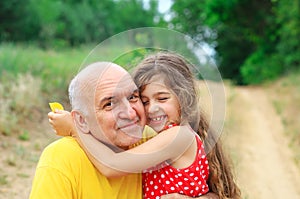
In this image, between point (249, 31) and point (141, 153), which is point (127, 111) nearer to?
point (141, 153)

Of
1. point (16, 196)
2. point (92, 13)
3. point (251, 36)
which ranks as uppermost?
point (92, 13)

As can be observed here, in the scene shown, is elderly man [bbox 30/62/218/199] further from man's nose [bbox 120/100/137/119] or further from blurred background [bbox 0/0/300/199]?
blurred background [bbox 0/0/300/199]

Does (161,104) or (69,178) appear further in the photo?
(161,104)

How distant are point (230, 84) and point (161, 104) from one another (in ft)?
61.8

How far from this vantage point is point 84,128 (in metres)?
2.79

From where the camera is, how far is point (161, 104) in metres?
2.77

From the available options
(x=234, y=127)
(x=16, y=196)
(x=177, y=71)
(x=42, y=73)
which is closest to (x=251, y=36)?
(x=234, y=127)

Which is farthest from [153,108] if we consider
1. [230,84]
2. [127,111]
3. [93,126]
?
[230,84]

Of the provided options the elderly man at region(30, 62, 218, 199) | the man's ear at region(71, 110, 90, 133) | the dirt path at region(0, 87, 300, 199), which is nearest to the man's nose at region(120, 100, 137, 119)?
the elderly man at region(30, 62, 218, 199)

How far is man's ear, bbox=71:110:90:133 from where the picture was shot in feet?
9.10

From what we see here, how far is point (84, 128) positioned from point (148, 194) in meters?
0.50

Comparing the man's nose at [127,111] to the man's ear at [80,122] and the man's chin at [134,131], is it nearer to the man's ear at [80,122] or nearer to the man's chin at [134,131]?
the man's chin at [134,131]

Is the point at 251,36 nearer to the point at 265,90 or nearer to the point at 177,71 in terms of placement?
the point at 265,90

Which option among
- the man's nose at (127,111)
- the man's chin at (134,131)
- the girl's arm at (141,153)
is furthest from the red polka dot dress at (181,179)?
the man's nose at (127,111)
